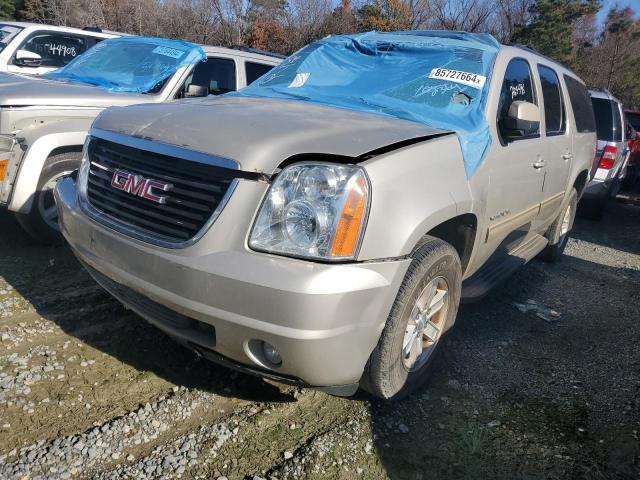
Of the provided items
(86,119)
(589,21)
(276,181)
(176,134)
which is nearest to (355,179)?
(276,181)

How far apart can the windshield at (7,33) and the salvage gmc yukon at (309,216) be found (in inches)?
186

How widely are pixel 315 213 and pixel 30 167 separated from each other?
111 inches

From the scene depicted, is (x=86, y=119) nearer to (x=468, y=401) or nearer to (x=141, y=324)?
(x=141, y=324)

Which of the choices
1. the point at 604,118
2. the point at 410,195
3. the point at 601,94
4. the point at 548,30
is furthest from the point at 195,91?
the point at 548,30

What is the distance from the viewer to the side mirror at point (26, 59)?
20.7 ft

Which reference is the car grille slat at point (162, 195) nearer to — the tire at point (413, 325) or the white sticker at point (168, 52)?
the tire at point (413, 325)

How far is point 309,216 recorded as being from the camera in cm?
218

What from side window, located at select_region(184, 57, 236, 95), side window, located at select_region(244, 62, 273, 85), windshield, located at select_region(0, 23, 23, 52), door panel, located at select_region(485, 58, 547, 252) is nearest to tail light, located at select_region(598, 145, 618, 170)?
door panel, located at select_region(485, 58, 547, 252)

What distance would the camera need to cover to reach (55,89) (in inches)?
172

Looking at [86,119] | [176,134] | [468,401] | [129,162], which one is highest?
[176,134]

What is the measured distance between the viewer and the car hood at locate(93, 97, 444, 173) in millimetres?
2271

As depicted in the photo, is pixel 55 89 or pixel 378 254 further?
pixel 55 89

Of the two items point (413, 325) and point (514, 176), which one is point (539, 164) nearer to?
point (514, 176)

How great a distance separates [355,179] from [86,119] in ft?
10.2
